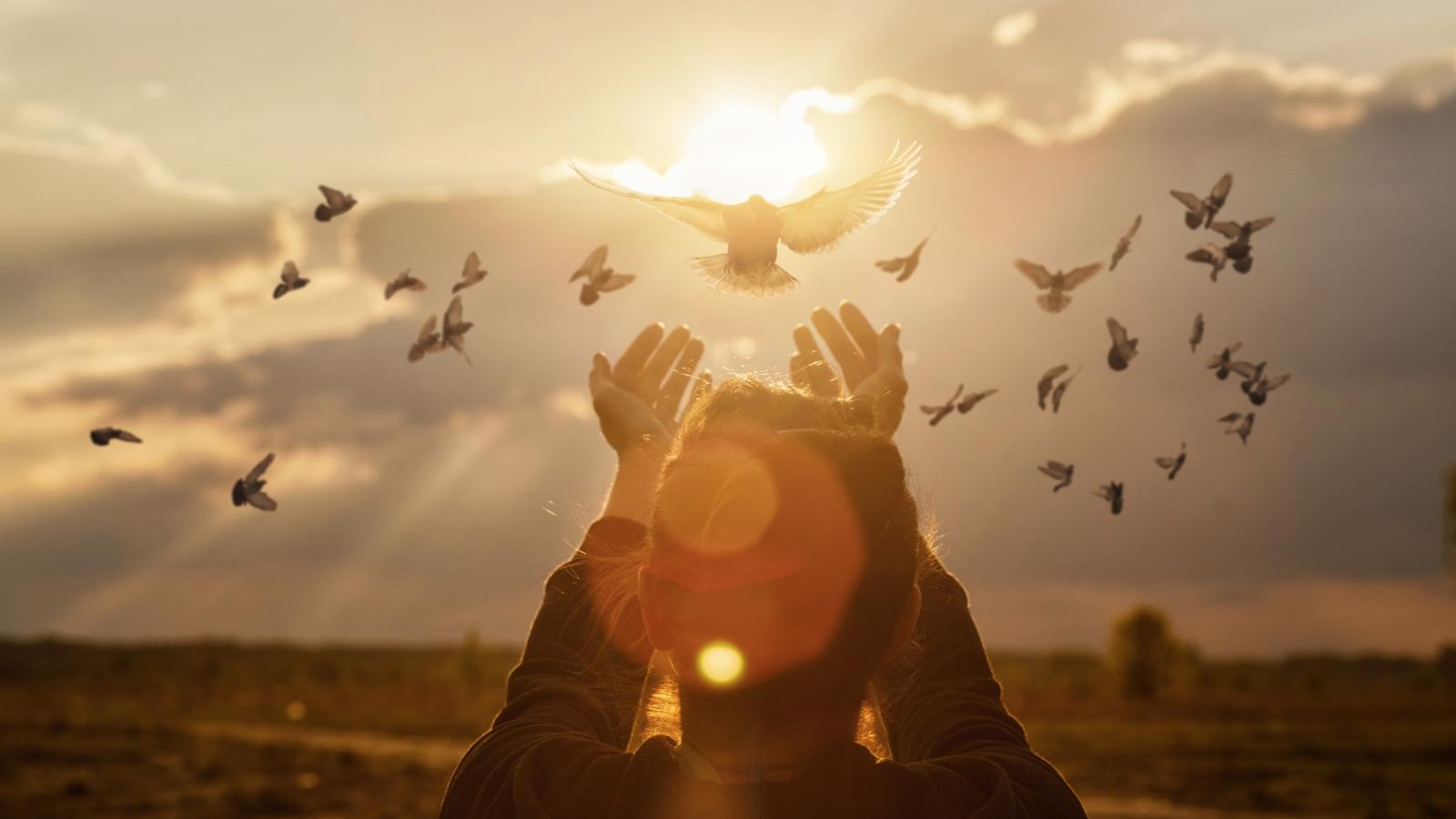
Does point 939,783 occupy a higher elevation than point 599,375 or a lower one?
lower

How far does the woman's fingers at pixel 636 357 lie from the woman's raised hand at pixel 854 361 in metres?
0.37

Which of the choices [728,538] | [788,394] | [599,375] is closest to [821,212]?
[599,375]

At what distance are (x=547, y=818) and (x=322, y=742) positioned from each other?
31388mm

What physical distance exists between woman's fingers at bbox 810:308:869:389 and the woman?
444 mm

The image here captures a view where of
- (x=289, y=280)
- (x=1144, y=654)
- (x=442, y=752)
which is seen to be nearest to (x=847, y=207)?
(x=289, y=280)

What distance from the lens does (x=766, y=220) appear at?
16.3 ft

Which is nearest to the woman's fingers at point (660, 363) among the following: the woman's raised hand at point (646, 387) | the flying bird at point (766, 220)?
the woman's raised hand at point (646, 387)

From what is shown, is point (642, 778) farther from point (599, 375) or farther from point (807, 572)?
point (599, 375)

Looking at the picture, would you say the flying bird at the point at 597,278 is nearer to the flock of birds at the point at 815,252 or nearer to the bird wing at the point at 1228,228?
the flock of birds at the point at 815,252

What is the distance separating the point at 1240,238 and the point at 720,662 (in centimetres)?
364

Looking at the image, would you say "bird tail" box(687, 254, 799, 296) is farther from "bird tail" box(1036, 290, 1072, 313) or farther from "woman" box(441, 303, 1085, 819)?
"woman" box(441, 303, 1085, 819)

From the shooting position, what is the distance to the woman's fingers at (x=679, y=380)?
10.2ft

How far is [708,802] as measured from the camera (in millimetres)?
2309

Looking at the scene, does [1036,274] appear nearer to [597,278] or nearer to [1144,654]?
A: [597,278]
